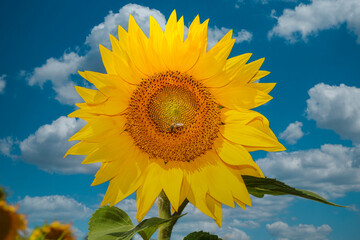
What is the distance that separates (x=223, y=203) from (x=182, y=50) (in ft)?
3.23

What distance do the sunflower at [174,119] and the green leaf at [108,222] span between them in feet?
0.75

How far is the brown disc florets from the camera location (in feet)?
8.02

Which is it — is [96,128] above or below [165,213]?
above

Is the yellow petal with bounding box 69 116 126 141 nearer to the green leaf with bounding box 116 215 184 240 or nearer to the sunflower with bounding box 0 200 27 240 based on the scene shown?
the green leaf with bounding box 116 215 184 240

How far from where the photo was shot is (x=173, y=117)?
2.48m

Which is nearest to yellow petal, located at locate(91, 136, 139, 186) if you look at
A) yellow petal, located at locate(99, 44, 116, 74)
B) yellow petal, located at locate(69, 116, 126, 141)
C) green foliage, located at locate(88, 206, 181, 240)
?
yellow petal, located at locate(69, 116, 126, 141)

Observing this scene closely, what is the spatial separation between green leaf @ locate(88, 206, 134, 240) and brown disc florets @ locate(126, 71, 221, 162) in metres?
0.46

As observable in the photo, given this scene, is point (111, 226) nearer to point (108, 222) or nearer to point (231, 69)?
point (108, 222)

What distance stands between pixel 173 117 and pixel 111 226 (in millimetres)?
819

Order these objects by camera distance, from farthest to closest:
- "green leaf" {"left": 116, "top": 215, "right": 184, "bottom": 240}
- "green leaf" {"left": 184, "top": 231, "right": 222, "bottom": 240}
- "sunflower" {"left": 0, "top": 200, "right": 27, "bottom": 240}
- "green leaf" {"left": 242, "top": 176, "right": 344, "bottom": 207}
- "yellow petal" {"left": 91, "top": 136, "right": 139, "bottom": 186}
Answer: "green leaf" {"left": 184, "top": 231, "right": 222, "bottom": 240}, "yellow petal" {"left": 91, "top": 136, "right": 139, "bottom": 186}, "green leaf" {"left": 242, "top": 176, "right": 344, "bottom": 207}, "green leaf" {"left": 116, "top": 215, "right": 184, "bottom": 240}, "sunflower" {"left": 0, "top": 200, "right": 27, "bottom": 240}

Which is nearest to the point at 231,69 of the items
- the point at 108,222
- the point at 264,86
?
the point at 264,86

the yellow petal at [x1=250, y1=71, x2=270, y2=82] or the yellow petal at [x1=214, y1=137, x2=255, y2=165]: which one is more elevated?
the yellow petal at [x1=250, y1=71, x2=270, y2=82]

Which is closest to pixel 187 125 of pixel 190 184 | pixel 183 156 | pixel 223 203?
pixel 183 156

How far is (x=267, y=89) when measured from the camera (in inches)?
97.0
